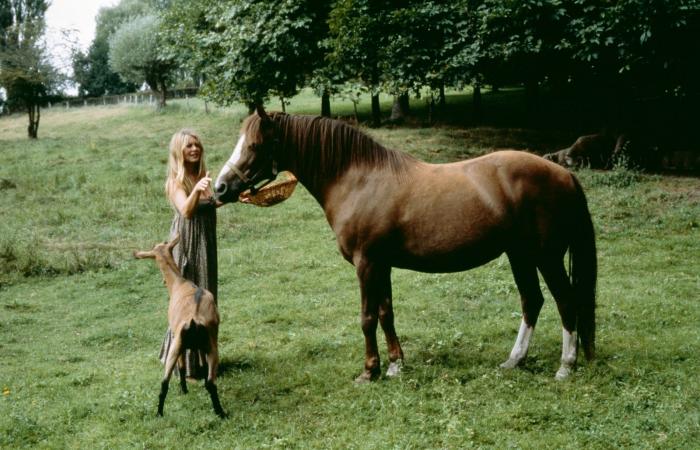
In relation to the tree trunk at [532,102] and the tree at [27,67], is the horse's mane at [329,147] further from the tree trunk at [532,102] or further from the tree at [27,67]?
the tree at [27,67]

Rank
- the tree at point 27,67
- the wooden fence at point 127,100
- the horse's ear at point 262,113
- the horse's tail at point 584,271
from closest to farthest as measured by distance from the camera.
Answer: the horse's ear at point 262,113
the horse's tail at point 584,271
the tree at point 27,67
the wooden fence at point 127,100

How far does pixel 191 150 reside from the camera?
6652 mm

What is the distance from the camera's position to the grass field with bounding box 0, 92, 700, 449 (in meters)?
5.56

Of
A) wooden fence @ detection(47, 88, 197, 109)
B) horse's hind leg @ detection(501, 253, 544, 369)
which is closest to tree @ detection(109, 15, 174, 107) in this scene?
wooden fence @ detection(47, 88, 197, 109)

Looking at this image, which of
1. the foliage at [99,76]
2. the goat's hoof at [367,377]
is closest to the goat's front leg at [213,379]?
the goat's hoof at [367,377]

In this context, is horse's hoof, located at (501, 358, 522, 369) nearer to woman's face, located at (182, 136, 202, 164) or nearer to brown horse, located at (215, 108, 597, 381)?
brown horse, located at (215, 108, 597, 381)

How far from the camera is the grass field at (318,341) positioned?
18.2 ft

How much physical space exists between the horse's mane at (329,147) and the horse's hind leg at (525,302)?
1.62 meters

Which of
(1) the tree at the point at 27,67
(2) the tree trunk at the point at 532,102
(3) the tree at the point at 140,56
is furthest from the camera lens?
(3) the tree at the point at 140,56

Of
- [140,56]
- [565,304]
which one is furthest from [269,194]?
[140,56]

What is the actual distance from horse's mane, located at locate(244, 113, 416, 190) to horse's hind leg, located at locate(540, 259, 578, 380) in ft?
5.92

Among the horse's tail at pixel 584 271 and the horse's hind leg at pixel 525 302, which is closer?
the horse's tail at pixel 584 271

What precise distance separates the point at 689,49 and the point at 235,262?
10444mm

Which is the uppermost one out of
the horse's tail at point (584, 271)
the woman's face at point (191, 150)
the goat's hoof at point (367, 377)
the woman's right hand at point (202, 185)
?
the woman's face at point (191, 150)
